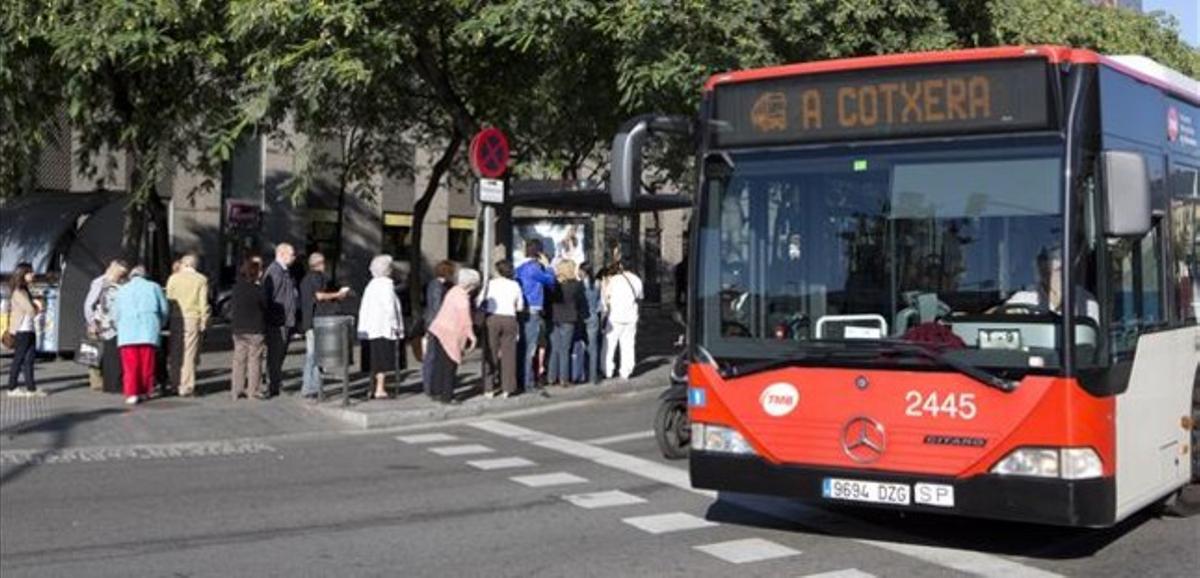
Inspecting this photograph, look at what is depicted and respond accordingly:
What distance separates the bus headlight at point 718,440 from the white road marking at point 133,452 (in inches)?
224

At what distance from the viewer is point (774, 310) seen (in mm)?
6801

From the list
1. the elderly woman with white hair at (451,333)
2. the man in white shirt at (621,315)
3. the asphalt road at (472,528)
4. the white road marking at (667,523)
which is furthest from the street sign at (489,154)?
the white road marking at (667,523)

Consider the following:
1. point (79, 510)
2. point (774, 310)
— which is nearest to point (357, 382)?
point (79, 510)

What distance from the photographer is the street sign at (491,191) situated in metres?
14.6

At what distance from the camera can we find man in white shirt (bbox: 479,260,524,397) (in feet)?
47.9

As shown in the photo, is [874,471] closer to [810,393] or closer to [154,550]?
[810,393]

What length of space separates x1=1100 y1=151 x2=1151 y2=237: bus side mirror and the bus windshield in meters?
0.25

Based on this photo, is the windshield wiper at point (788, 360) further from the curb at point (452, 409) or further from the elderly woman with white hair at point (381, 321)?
the elderly woman with white hair at point (381, 321)

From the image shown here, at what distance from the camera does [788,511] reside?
326 inches

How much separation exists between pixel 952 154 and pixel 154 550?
16.5 feet

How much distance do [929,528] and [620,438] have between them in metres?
4.82

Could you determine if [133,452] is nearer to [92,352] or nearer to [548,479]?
[548,479]

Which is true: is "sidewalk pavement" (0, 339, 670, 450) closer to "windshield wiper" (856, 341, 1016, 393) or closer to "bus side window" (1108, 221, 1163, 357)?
"windshield wiper" (856, 341, 1016, 393)

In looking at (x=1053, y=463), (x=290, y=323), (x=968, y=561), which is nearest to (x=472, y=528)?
(x=968, y=561)
